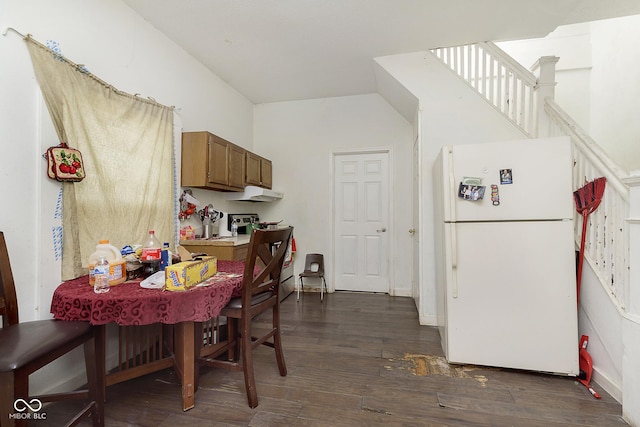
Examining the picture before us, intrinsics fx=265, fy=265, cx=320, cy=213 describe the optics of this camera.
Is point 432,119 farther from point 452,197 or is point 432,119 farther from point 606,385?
point 606,385

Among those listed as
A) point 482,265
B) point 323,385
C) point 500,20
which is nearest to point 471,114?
point 500,20

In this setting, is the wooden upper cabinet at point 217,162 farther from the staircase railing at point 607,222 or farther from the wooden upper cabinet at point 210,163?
the staircase railing at point 607,222

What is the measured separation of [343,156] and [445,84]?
166 cm

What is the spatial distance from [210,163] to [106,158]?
911 mm

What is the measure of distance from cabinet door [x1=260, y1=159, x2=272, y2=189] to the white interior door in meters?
1.02

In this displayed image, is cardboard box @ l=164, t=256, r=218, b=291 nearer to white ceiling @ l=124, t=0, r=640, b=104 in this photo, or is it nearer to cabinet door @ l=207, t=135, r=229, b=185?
cabinet door @ l=207, t=135, r=229, b=185

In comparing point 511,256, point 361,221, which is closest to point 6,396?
point 511,256

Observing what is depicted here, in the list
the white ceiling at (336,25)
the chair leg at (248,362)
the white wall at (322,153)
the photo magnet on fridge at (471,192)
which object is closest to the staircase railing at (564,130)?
the white ceiling at (336,25)

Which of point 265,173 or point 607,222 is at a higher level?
point 265,173

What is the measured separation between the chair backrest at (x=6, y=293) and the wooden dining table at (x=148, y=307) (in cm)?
15

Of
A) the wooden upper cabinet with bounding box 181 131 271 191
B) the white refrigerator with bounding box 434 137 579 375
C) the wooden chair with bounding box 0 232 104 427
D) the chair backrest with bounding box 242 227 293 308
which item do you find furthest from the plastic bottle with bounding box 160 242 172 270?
the white refrigerator with bounding box 434 137 579 375

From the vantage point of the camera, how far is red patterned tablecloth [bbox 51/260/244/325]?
1.29 m

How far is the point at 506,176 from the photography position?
6.35ft

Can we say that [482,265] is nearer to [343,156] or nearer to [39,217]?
[343,156]
